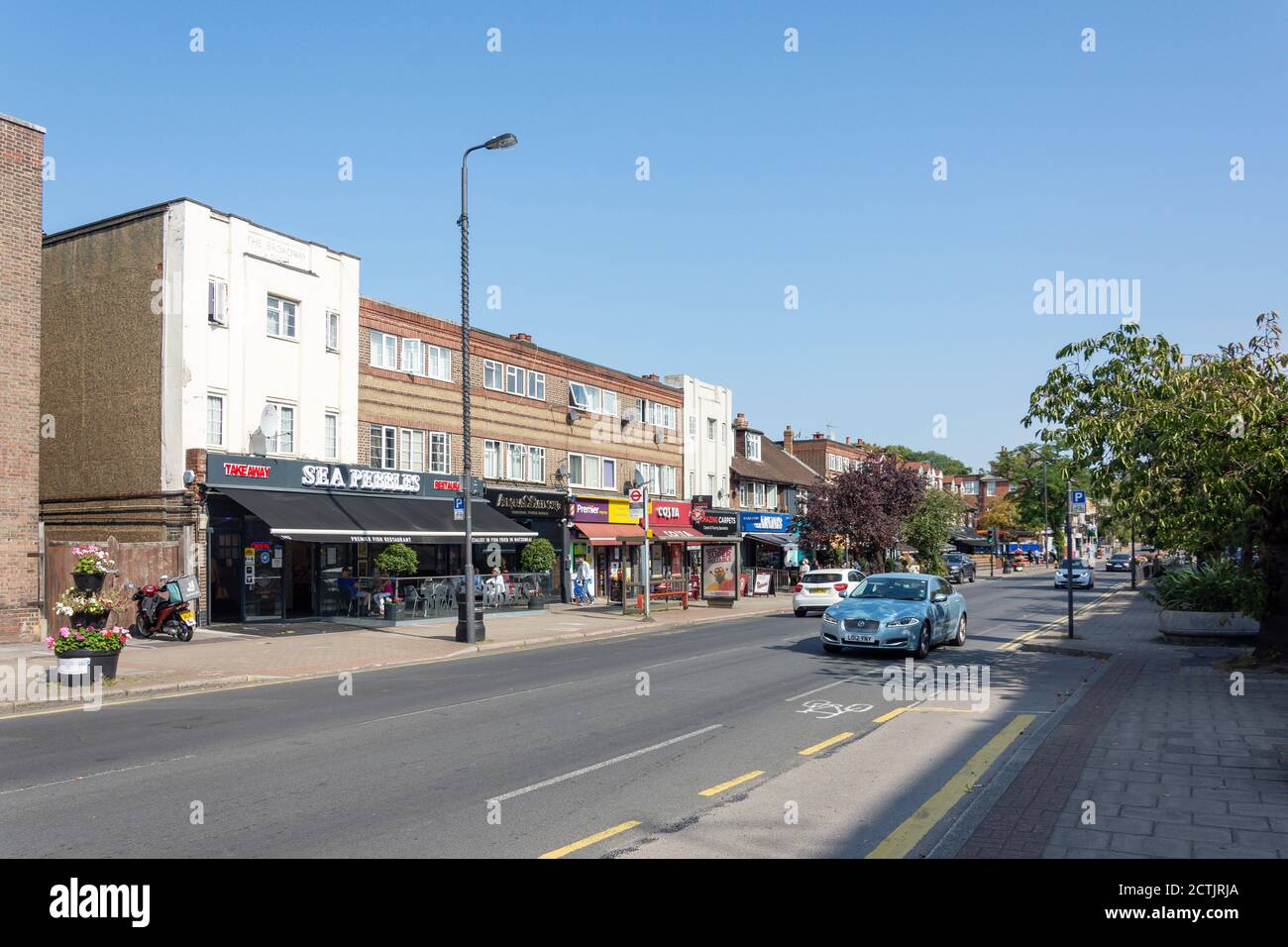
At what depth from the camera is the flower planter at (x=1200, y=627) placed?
2008 cm

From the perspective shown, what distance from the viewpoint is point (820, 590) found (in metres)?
31.1

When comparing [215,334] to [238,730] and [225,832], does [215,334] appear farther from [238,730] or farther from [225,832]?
[225,832]

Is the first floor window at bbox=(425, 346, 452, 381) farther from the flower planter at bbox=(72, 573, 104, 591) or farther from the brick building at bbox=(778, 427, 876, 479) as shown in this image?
the brick building at bbox=(778, 427, 876, 479)

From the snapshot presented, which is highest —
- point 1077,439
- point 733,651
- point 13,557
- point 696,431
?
point 696,431

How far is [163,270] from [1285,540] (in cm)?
2407

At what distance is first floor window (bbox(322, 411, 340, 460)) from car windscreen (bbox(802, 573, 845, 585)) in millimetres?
15013

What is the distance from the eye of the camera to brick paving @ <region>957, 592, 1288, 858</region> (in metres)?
6.27

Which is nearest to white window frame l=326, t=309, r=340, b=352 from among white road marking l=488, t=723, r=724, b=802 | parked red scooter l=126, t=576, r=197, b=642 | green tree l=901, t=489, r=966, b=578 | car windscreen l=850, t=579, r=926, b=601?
parked red scooter l=126, t=576, r=197, b=642

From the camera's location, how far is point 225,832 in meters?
6.81

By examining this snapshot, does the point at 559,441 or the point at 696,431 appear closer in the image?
the point at 559,441

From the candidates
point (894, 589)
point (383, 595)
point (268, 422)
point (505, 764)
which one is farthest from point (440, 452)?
point (505, 764)

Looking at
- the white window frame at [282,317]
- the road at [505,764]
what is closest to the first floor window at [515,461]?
the white window frame at [282,317]

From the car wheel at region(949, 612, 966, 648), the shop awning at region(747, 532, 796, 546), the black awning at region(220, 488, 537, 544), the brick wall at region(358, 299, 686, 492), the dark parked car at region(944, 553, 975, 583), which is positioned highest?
the brick wall at region(358, 299, 686, 492)
